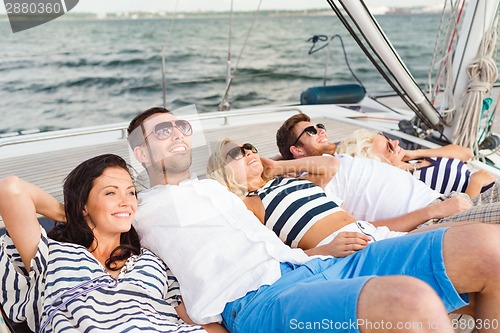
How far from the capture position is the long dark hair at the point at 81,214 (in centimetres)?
176

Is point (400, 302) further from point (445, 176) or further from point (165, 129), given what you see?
point (445, 176)

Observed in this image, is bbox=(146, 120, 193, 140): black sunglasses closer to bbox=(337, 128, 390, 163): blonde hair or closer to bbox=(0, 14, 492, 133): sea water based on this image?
bbox=(337, 128, 390, 163): blonde hair

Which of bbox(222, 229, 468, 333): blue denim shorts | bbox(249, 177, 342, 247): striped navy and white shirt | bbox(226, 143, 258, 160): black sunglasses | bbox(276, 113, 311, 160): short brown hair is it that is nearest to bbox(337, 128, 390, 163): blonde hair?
bbox(276, 113, 311, 160): short brown hair

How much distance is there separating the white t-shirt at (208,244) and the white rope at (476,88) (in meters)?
2.20

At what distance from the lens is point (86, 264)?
1.65 metres

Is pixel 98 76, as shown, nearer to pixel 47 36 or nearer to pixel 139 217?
pixel 47 36

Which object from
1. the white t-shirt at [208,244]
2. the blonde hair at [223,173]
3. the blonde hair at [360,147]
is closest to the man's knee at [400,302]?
the white t-shirt at [208,244]

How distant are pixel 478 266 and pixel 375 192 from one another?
1003 millimetres

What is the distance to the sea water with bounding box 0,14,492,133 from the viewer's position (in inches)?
535

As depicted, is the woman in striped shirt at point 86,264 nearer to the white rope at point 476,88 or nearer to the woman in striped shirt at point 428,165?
the woman in striped shirt at point 428,165

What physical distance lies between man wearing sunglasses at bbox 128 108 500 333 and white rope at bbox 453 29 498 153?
2.09 meters

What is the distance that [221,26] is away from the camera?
38.2 m

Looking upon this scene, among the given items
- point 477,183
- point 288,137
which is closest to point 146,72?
point 288,137

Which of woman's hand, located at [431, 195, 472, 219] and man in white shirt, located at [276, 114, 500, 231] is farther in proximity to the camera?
man in white shirt, located at [276, 114, 500, 231]
